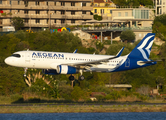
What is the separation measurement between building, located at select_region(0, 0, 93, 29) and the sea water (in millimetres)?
95040

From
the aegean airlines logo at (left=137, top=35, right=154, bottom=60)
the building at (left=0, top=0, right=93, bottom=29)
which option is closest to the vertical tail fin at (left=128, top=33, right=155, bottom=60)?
the aegean airlines logo at (left=137, top=35, right=154, bottom=60)

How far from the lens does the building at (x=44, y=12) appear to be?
158 m

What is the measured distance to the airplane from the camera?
59.7 m

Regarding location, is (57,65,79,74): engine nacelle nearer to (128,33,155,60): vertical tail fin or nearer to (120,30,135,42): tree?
(128,33,155,60): vertical tail fin

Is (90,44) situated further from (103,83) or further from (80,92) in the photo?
(80,92)

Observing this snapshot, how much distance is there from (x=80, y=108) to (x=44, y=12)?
102m

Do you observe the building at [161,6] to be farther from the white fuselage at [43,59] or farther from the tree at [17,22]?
the white fuselage at [43,59]

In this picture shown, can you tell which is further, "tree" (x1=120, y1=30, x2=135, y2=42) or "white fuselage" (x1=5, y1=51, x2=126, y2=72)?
"tree" (x1=120, y1=30, x2=135, y2=42)

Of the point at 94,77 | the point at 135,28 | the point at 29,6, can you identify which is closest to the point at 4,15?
the point at 29,6

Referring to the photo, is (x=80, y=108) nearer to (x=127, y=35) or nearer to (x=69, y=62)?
(x=69, y=62)

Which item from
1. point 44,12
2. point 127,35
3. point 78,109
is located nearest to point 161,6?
point 127,35

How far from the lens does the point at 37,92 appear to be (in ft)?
275

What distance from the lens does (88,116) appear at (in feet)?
203

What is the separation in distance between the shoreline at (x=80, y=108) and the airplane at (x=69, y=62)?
572 cm
